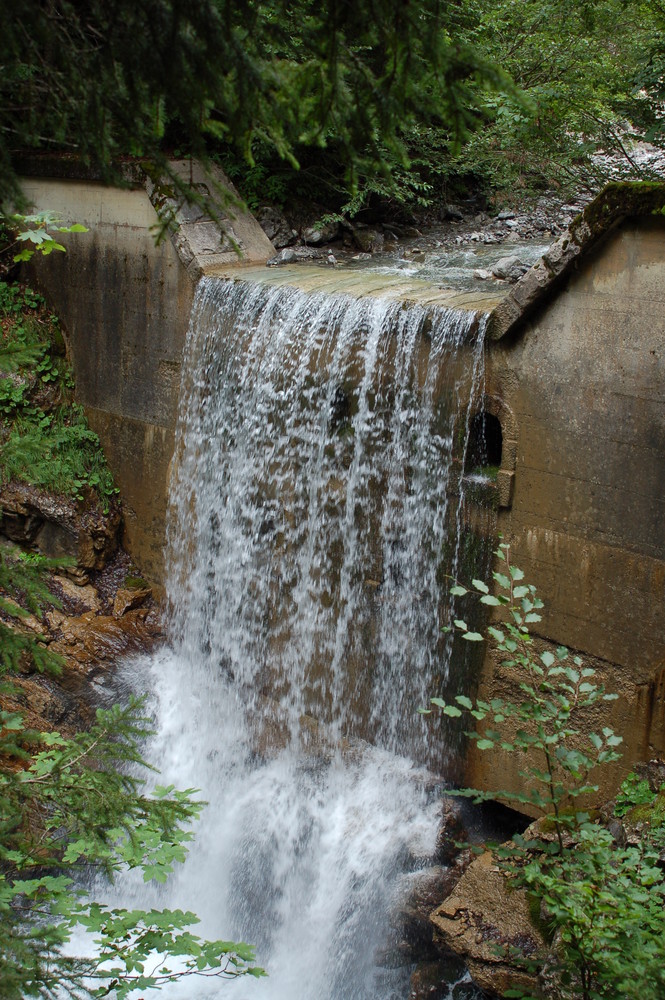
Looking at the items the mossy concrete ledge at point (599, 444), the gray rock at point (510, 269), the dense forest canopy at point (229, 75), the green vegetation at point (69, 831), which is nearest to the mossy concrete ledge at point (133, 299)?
the gray rock at point (510, 269)

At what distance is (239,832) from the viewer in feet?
21.5

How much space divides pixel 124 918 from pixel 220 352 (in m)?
4.50

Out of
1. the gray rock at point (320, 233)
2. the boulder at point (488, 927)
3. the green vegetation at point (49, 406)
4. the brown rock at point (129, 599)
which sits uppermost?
the gray rock at point (320, 233)

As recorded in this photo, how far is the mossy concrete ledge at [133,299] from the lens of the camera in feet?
25.3

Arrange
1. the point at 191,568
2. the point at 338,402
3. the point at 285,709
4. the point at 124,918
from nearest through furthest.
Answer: the point at 124,918 → the point at 338,402 → the point at 285,709 → the point at 191,568


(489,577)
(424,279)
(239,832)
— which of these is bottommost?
(239,832)

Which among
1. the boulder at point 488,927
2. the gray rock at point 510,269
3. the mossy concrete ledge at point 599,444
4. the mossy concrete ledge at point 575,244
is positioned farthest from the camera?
the gray rock at point 510,269

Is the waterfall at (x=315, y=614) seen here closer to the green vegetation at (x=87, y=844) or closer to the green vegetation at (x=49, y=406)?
the green vegetation at (x=49, y=406)

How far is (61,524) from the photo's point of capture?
848 centimetres

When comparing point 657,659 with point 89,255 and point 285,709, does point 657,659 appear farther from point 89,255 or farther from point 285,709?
point 89,255

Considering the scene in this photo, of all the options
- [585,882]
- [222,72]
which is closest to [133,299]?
[222,72]

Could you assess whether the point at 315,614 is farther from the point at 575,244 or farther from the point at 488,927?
the point at 575,244

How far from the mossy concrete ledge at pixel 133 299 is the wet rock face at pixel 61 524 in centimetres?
26

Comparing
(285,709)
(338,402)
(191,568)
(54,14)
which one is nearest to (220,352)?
(338,402)
